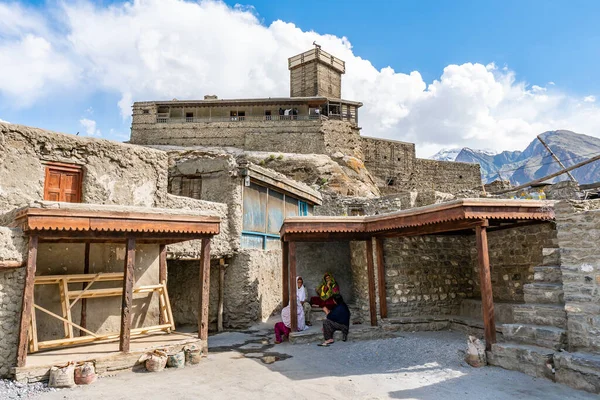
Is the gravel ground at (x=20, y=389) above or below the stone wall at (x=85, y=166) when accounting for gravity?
below

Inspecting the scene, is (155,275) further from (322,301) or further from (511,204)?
(511,204)

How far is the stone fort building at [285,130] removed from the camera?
3759 cm

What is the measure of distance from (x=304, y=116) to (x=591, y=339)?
34075 millimetres

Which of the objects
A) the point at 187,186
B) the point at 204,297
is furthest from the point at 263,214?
the point at 204,297

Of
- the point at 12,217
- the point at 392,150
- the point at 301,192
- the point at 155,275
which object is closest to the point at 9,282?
the point at 12,217

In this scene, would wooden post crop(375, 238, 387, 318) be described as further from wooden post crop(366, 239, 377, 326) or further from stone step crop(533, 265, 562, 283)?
stone step crop(533, 265, 562, 283)

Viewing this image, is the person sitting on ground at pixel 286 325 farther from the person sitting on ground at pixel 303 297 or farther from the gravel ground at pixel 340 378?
the gravel ground at pixel 340 378

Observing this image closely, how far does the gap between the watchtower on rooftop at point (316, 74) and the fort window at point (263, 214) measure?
95.9 ft

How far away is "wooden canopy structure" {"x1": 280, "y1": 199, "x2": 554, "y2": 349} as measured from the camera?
7465 mm

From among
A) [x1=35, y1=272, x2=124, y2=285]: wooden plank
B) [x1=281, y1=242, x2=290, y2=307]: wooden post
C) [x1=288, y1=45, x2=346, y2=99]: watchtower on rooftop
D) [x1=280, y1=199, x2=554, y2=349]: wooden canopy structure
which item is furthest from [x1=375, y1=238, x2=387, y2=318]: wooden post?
[x1=288, y1=45, x2=346, y2=99]: watchtower on rooftop

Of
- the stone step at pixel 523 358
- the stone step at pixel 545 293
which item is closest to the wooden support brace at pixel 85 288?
the stone step at pixel 523 358

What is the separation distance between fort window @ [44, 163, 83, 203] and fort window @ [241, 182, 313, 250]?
192 inches

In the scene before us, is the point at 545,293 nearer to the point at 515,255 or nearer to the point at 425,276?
the point at 515,255

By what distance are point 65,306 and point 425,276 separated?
8713 millimetres
